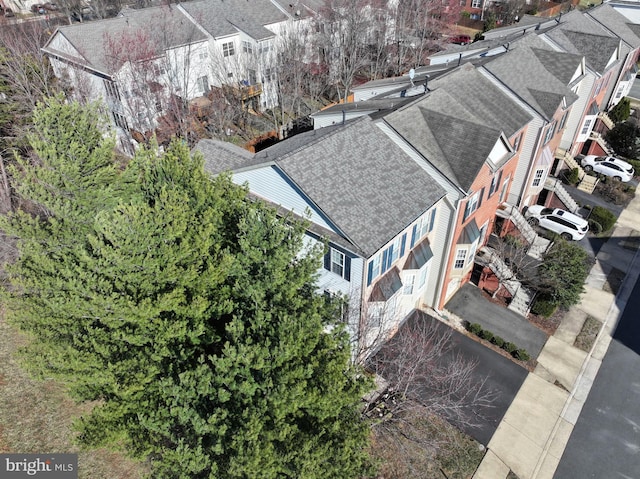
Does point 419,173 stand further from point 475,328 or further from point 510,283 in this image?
point 510,283

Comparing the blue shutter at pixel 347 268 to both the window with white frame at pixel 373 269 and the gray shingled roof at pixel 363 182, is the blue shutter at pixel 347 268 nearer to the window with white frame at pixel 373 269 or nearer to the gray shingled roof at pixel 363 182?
the window with white frame at pixel 373 269

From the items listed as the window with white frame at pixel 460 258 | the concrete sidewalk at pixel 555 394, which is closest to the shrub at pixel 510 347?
the concrete sidewalk at pixel 555 394

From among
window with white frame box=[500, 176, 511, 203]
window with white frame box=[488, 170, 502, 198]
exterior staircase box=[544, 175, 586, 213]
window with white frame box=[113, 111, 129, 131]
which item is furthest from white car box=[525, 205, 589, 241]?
window with white frame box=[113, 111, 129, 131]

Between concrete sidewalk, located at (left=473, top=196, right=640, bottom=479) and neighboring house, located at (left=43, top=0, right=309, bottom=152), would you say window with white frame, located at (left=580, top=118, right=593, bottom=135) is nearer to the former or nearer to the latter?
concrete sidewalk, located at (left=473, top=196, right=640, bottom=479)

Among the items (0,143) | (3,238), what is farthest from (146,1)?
(3,238)

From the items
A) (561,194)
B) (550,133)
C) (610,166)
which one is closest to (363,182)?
(550,133)

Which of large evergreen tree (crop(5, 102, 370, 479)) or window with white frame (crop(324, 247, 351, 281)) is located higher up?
large evergreen tree (crop(5, 102, 370, 479))
